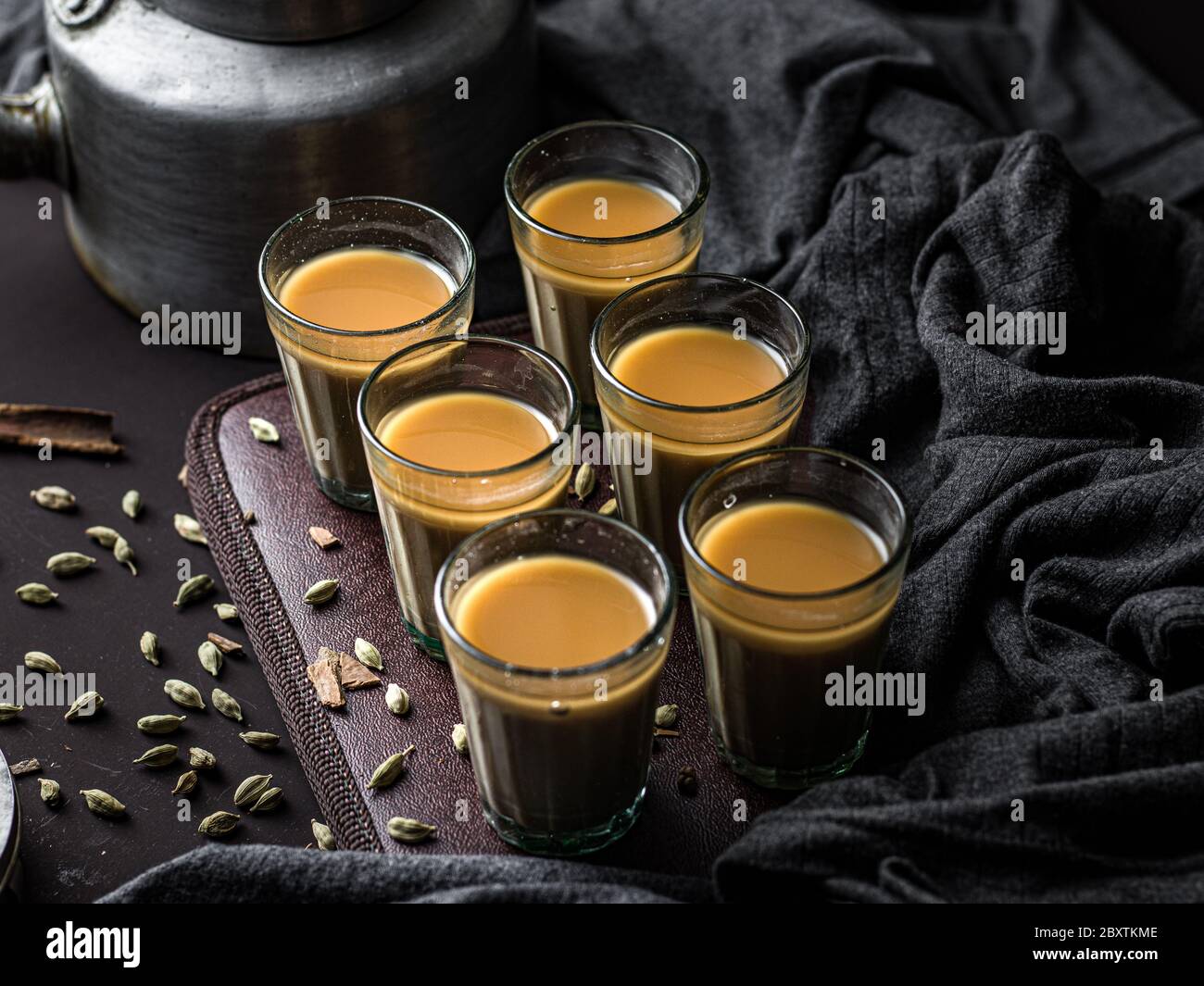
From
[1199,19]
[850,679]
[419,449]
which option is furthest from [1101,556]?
[1199,19]

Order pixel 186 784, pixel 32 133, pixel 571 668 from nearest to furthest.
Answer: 1. pixel 571 668
2. pixel 186 784
3. pixel 32 133

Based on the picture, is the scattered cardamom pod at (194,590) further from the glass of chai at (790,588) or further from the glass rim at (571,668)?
the glass of chai at (790,588)

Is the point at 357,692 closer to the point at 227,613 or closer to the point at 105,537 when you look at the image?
the point at 227,613

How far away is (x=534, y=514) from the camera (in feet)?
3.68

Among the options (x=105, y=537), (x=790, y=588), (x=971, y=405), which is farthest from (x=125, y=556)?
(x=971, y=405)

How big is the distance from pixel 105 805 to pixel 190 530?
324mm

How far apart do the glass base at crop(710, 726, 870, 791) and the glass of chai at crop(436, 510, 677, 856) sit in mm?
97

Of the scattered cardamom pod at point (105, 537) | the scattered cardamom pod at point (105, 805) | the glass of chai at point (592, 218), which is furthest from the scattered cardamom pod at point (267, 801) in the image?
the glass of chai at point (592, 218)

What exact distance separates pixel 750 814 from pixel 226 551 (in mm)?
561

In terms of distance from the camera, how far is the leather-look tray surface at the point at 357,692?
1.20m

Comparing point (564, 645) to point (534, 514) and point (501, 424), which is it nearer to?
point (534, 514)

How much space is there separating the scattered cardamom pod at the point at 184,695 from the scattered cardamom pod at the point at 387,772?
200 mm

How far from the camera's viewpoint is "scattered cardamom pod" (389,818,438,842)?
118 centimetres

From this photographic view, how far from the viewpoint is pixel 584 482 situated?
1.46 m
